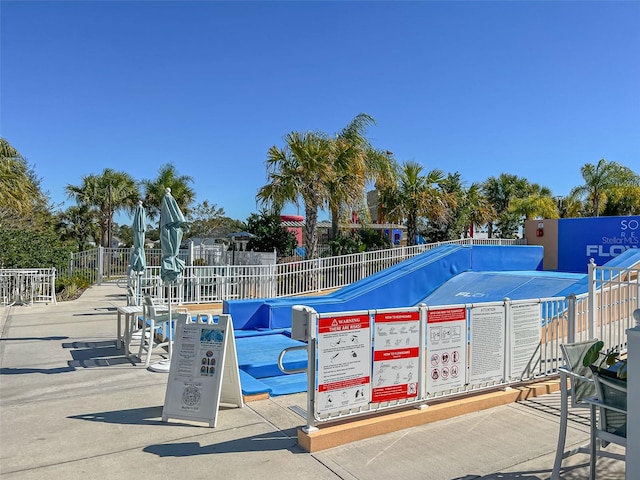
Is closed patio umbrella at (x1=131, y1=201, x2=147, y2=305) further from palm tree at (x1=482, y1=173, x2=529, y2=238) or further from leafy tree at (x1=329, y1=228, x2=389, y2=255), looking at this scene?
palm tree at (x1=482, y1=173, x2=529, y2=238)

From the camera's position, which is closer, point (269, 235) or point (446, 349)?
point (446, 349)

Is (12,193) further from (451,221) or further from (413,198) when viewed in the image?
(451,221)

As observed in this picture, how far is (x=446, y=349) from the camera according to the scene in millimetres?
5371

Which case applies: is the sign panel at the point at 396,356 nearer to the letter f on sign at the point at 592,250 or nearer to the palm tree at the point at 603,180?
the letter f on sign at the point at 592,250

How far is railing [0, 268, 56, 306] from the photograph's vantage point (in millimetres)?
14703

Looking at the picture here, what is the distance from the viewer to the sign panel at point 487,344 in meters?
5.54

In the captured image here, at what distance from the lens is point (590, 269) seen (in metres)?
7.06

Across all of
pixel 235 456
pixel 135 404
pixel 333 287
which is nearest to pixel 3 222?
pixel 333 287

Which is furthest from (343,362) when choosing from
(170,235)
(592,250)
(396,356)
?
(592,250)

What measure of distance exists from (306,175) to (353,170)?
199cm

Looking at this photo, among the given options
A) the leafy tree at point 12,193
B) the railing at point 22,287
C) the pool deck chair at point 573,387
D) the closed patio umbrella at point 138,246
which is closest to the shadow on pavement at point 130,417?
the pool deck chair at point 573,387

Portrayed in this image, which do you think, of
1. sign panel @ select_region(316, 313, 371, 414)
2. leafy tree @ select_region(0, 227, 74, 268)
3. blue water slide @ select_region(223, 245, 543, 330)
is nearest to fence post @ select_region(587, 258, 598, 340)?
sign panel @ select_region(316, 313, 371, 414)

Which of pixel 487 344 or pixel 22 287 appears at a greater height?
pixel 487 344

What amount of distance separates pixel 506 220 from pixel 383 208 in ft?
43.4
